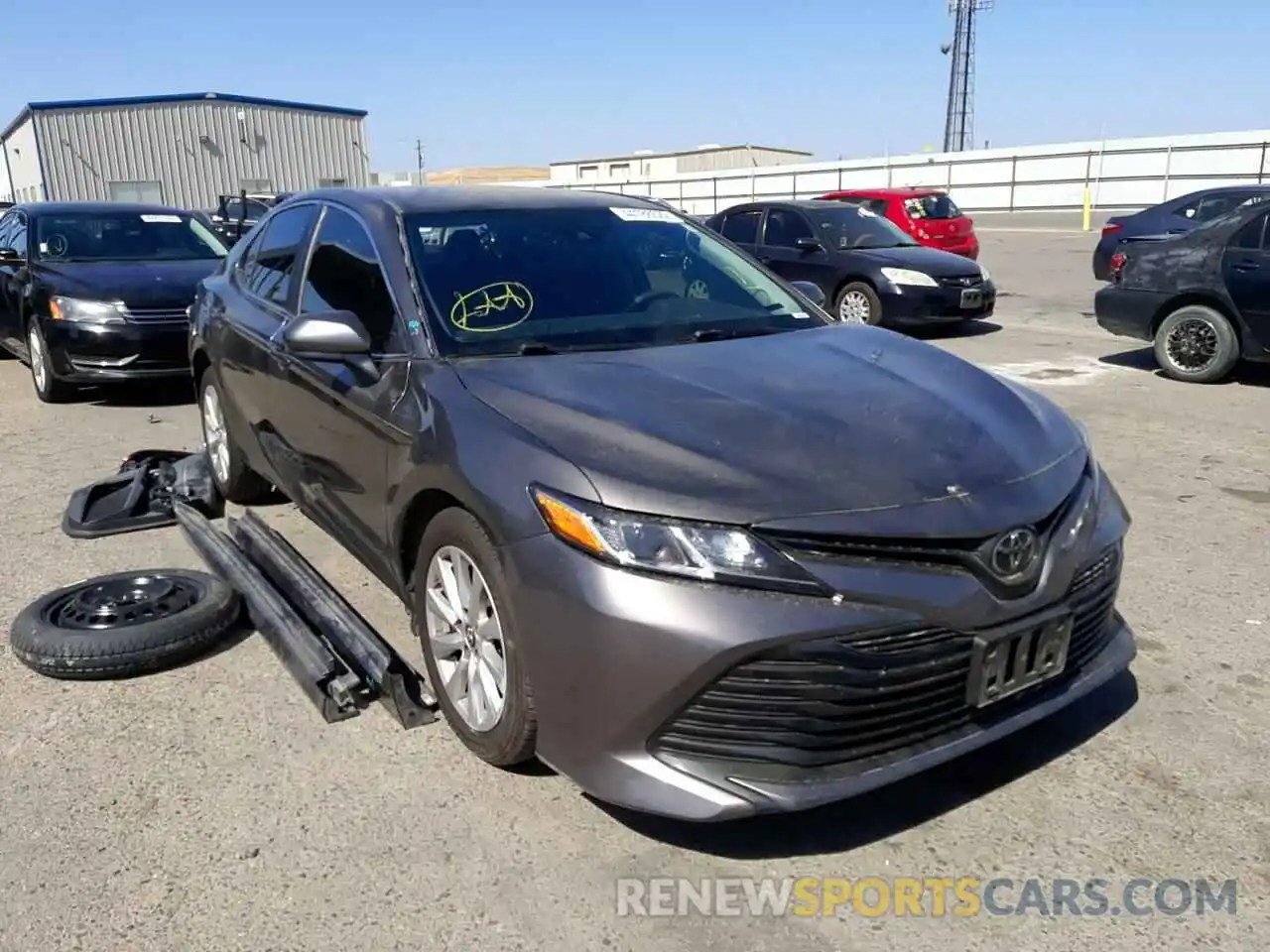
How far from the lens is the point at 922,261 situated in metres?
11.4

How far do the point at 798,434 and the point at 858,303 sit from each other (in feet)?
29.8

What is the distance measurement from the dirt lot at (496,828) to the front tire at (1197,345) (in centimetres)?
505

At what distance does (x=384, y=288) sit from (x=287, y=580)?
125 cm

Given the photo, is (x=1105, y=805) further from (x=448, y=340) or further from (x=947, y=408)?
(x=448, y=340)

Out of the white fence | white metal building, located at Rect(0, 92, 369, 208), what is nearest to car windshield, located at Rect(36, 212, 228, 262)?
the white fence

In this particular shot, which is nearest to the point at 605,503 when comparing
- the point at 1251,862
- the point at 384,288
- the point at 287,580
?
the point at 384,288

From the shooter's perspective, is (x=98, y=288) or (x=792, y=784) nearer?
(x=792, y=784)

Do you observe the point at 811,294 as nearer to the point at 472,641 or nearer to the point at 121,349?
the point at 472,641

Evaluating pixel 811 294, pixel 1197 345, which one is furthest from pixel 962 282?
pixel 811 294

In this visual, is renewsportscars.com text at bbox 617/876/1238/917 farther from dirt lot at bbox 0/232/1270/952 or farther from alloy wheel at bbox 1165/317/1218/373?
alloy wheel at bbox 1165/317/1218/373

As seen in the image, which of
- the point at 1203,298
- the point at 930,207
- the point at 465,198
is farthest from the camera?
the point at 930,207

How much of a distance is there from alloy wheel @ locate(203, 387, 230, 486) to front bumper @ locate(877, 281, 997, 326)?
24.6ft

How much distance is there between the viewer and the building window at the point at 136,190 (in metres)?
36.9

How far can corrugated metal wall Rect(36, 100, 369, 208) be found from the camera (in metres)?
36.2
